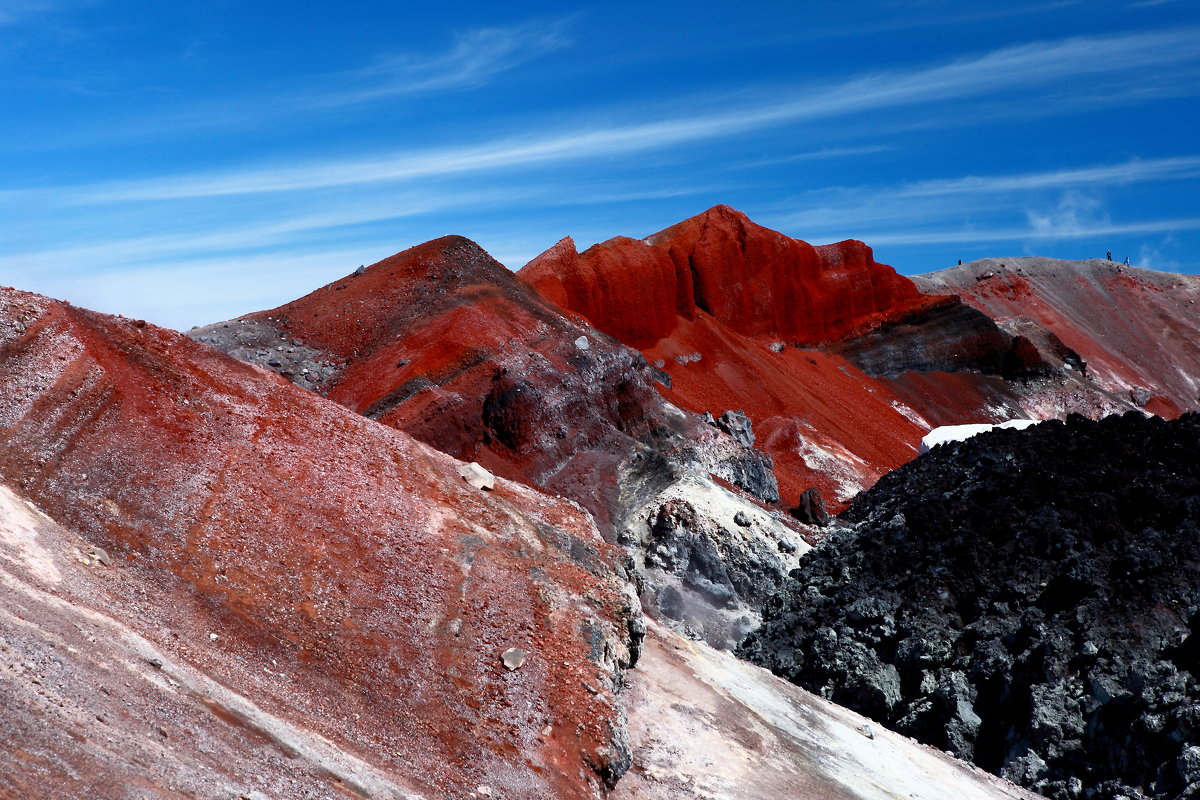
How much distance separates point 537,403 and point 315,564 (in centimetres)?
2067

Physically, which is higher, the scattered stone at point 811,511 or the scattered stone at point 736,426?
A: the scattered stone at point 736,426

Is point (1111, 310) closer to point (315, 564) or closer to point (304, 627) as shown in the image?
point (315, 564)

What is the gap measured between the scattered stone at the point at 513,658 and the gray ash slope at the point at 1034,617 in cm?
1299

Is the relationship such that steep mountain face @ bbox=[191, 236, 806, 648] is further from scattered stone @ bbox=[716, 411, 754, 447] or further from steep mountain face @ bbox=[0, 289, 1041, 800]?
steep mountain face @ bbox=[0, 289, 1041, 800]

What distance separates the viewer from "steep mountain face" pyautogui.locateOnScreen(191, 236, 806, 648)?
35500 millimetres

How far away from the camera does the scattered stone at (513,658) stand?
19594 millimetres

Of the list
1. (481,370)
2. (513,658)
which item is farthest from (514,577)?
(481,370)

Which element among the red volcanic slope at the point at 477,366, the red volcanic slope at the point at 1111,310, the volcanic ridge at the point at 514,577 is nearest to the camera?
the volcanic ridge at the point at 514,577

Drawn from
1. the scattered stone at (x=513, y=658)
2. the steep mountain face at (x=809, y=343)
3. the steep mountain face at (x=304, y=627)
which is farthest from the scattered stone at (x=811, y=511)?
the scattered stone at (x=513, y=658)

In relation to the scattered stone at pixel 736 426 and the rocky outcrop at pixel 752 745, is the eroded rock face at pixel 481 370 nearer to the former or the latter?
the scattered stone at pixel 736 426

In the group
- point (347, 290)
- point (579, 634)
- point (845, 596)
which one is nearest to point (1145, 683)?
point (845, 596)

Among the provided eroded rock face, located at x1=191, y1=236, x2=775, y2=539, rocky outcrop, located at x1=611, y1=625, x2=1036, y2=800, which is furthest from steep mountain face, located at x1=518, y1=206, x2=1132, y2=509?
rocky outcrop, located at x1=611, y1=625, x2=1036, y2=800

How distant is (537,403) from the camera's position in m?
40.1

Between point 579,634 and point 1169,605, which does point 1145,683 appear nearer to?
point 1169,605
